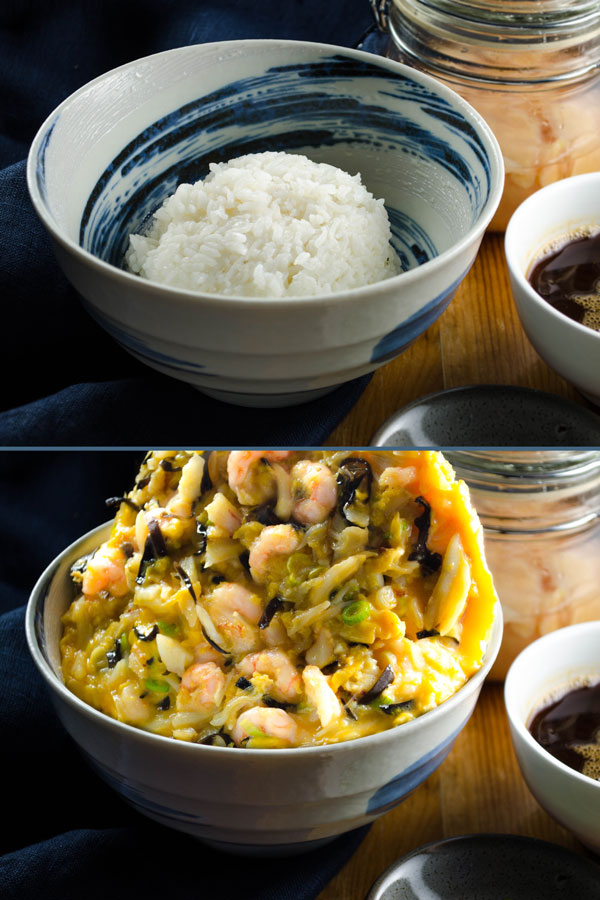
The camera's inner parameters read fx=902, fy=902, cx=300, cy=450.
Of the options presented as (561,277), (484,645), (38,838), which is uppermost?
(561,277)

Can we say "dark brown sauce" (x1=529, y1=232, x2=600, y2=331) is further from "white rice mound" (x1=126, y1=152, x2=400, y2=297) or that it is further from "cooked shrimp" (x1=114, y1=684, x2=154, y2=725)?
"cooked shrimp" (x1=114, y1=684, x2=154, y2=725)

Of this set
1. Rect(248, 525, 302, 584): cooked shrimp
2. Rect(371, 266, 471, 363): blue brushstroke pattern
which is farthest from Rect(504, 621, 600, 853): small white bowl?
Rect(371, 266, 471, 363): blue brushstroke pattern

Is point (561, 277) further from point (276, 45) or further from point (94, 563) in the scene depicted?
point (94, 563)

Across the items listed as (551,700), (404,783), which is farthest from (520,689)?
(404,783)

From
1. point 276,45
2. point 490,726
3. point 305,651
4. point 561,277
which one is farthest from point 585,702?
point 276,45

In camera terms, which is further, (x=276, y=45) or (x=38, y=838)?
(x=38, y=838)

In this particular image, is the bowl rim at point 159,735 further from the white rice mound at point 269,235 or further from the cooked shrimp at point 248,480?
the white rice mound at point 269,235

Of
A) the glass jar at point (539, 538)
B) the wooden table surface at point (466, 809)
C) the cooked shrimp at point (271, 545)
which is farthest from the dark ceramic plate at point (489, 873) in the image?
the cooked shrimp at point (271, 545)
